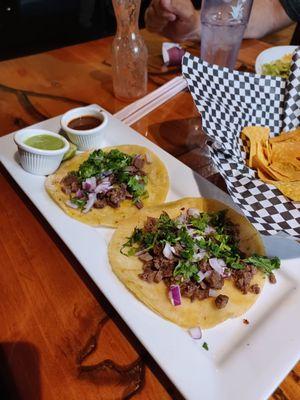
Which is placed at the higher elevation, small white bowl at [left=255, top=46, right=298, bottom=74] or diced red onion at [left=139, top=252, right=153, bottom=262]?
small white bowl at [left=255, top=46, right=298, bottom=74]

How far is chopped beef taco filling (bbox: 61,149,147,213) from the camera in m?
1.91

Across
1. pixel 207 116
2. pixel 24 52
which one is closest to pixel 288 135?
pixel 207 116

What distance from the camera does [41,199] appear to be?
1.89 metres

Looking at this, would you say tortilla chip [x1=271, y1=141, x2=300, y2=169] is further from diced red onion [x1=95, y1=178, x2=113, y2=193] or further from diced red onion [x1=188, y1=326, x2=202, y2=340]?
diced red onion [x1=188, y1=326, x2=202, y2=340]

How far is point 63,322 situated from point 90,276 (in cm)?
22

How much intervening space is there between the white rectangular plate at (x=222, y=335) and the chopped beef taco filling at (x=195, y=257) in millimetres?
91

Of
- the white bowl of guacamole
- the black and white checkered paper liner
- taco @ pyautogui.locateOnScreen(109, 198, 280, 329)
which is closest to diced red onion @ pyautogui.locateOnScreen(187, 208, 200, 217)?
taco @ pyautogui.locateOnScreen(109, 198, 280, 329)

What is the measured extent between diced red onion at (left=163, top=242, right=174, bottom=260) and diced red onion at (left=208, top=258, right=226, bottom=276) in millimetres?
181

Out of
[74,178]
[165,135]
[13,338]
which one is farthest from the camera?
[165,135]

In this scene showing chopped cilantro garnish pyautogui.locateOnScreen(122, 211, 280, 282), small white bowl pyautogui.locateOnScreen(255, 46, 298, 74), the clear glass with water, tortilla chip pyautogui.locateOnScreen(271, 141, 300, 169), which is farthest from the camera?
small white bowl pyautogui.locateOnScreen(255, 46, 298, 74)

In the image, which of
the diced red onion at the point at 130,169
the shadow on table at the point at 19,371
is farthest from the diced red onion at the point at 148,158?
the shadow on table at the point at 19,371

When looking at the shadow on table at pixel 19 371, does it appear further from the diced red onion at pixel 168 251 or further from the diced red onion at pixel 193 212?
the diced red onion at pixel 193 212

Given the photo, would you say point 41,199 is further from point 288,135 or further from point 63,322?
point 288,135

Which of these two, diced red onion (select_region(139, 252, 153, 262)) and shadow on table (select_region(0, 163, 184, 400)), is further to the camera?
diced red onion (select_region(139, 252, 153, 262))
